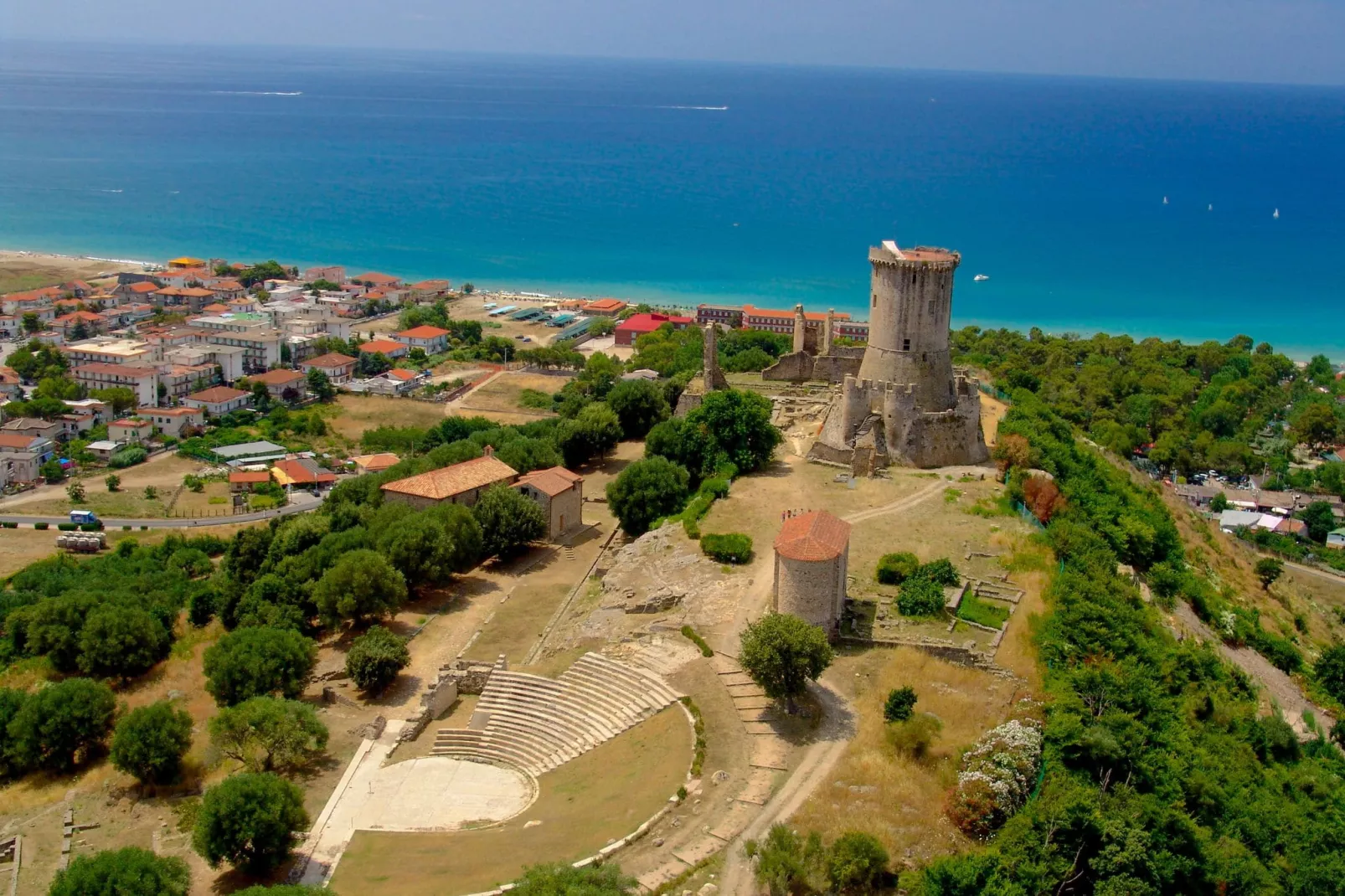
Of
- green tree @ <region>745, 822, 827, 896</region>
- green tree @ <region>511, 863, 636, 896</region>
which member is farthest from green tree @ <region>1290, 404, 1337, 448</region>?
green tree @ <region>511, 863, 636, 896</region>

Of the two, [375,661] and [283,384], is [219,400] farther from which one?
[375,661]

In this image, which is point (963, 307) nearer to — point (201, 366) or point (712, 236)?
point (712, 236)

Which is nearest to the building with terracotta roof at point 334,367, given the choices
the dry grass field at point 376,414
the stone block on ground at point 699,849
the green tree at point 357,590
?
the dry grass field at point 376,414

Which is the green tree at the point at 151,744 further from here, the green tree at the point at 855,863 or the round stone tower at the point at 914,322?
the round stone tower at the point at 914,322

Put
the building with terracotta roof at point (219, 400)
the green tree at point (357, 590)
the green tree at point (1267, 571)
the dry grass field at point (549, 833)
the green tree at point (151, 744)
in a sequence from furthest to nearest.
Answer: the building with terracotta roof at point (219, 400), the green tree at point (1267, 571), the green tree at point (357, 590), the green tree at point (151, 744), the dry grass field at point (549, 833)

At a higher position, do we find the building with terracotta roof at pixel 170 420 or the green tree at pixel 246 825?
the green tree at pixel 246 825

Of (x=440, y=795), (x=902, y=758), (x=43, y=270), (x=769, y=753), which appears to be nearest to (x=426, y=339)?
(x=43, y=270)
